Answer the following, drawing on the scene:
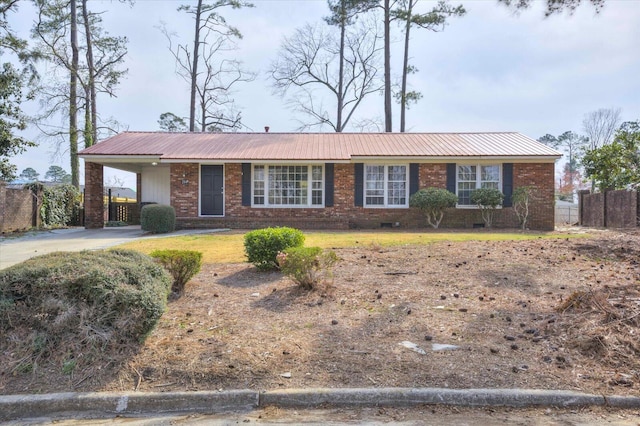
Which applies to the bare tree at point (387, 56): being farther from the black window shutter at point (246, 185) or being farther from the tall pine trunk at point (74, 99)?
the tall pine trunk at point (74, 99)

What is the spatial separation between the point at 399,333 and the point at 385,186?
11.9 metres

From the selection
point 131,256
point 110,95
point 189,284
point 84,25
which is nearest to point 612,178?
point 189,284

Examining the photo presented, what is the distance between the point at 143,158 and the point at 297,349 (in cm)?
1349

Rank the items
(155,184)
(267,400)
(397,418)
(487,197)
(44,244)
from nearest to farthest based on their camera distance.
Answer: (397,418) < (267,400) < (44,244) < (487,197) < (155,184)

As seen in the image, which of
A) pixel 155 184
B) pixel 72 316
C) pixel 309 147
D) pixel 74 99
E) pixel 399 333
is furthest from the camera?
pixel 74 99

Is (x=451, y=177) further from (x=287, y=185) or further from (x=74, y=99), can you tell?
(x=74, y=99)

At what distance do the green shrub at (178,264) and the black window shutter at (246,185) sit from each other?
1024cm

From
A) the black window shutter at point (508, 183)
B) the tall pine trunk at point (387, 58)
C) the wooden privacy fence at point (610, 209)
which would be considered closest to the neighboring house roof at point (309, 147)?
the black window shutter at point (508, 183)

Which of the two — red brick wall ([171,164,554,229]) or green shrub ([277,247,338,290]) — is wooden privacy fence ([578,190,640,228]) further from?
green shrub ([277,247,338,290])

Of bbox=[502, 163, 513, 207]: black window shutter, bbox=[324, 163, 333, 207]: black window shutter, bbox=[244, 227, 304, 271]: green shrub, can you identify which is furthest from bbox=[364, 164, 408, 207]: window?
bbox=[244, 227, 304, 271]: green shrub

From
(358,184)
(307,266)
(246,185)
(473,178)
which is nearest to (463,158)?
(473,178)

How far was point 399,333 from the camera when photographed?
417 cm

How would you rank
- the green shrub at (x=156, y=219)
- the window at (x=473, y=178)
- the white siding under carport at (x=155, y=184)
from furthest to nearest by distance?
the white siding under carport at (x=155, y=184)
the window at (x=473, y=178)
the green shrub at (x=156, y=219)

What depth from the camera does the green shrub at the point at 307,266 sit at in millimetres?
5363
